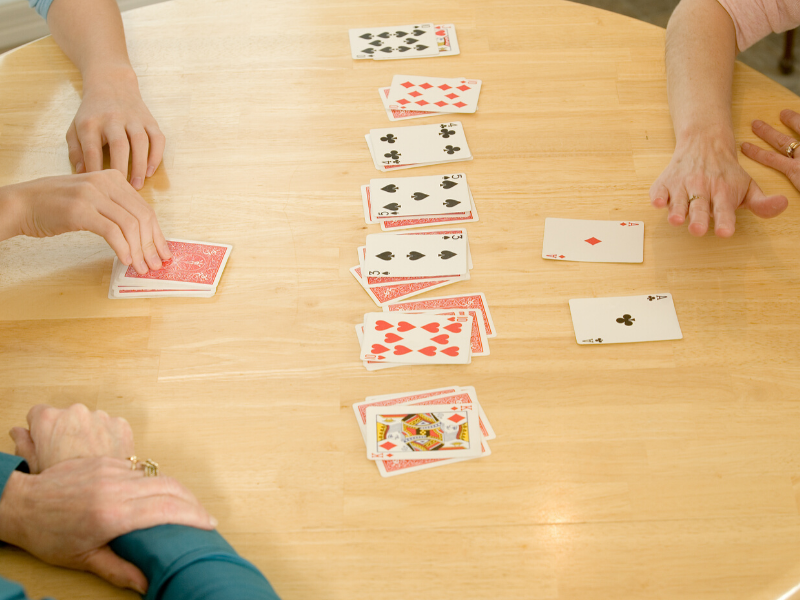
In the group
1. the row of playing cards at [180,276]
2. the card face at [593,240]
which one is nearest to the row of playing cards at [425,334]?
the card face at [593,240]

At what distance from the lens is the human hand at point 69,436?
4.43 ft

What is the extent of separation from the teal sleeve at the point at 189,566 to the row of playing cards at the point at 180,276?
0.62m

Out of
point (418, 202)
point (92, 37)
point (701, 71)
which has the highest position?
point (92, 37)

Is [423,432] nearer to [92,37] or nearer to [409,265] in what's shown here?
[409,265]

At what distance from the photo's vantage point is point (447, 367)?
5.09ft

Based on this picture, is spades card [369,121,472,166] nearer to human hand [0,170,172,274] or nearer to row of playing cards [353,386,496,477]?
human hand [0,170,172,274]

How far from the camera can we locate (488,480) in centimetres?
137

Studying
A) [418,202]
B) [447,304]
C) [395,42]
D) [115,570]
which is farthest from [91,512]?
[395,42]

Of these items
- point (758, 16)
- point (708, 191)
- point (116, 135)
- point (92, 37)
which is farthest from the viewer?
point (92, 37)

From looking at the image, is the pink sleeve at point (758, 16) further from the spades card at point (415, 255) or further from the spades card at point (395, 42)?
the spades card at point (415, 255)

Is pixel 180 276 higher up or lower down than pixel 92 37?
lower down

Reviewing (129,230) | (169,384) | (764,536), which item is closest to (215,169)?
(129,230)

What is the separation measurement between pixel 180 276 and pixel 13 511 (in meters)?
0.63

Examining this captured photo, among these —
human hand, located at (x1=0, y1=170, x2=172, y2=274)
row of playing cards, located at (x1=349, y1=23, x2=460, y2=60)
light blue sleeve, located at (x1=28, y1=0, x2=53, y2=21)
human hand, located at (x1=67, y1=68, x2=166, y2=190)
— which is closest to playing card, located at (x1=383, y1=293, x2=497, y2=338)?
human hand, located at (x1=0, y1=170, x2=172, y2=274)
